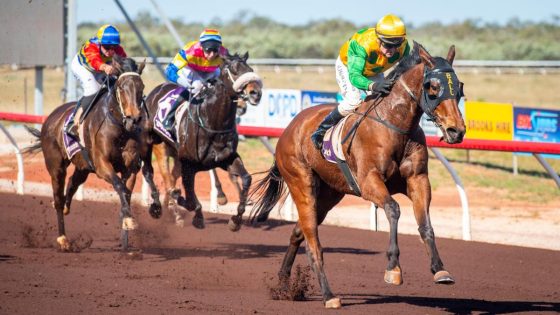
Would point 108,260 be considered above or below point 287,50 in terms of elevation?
below

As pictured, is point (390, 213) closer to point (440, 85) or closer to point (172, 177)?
point (440, 85)

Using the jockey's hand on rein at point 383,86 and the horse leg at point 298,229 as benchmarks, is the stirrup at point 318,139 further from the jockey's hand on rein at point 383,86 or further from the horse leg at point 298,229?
the jockey's hand on rein at point 383,86

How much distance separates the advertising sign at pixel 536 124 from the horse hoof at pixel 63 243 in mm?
9391

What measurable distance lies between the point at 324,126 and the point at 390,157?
0.83 meters

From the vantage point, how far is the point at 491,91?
35.2m

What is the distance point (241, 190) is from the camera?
10.6m

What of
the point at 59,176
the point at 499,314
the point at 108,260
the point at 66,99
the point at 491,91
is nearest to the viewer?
the point at 499,314

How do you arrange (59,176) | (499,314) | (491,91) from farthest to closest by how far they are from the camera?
(491,91) < (59,176) < (499,314)

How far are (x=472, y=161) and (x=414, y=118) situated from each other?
13.6 m

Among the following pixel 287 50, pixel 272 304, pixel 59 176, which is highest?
pixel 287 50

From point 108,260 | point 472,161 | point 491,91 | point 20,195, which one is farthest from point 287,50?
point 108,260

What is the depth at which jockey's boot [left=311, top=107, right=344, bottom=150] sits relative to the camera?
7.50 metres

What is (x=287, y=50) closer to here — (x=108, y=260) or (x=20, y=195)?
(x=20, y=195)

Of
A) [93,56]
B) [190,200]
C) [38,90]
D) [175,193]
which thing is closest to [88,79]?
[93,56]
